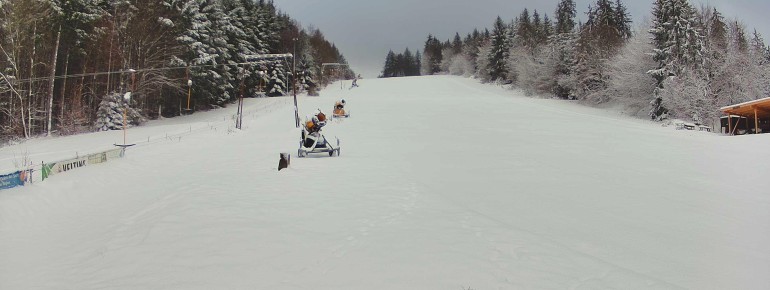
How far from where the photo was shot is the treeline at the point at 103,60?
28.2 meters

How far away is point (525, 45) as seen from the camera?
70.8 metres

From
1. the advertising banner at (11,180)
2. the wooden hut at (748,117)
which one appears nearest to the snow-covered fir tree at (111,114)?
the advertising banner at (11,180)

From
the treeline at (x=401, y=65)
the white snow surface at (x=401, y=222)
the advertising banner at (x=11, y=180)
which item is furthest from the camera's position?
the treeline at (x=401, y=65)

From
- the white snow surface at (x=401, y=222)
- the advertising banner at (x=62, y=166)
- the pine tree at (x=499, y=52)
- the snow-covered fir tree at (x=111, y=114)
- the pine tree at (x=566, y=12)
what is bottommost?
the white snow surface at (x=401, y=222)

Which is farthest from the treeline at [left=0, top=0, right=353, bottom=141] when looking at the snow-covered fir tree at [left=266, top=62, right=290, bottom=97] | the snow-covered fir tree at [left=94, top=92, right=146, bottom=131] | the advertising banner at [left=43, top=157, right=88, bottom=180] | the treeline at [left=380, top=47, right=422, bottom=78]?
the treeline at [left=380, top=47, right=422, bottom=78]

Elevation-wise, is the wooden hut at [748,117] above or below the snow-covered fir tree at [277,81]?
below

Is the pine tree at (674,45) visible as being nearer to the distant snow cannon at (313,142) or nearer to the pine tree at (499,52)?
the distant snow cannon at (313,142)

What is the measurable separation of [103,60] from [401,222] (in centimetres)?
3586

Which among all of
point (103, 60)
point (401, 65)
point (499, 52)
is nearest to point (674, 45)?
point (499, 52)

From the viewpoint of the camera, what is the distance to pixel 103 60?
34.6m

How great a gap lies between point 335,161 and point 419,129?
10.3 metres

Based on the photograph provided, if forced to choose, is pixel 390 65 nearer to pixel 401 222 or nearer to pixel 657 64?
pixel 657 64

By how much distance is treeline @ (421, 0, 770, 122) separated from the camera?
111 ft

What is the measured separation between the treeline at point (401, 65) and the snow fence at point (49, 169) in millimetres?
143932
